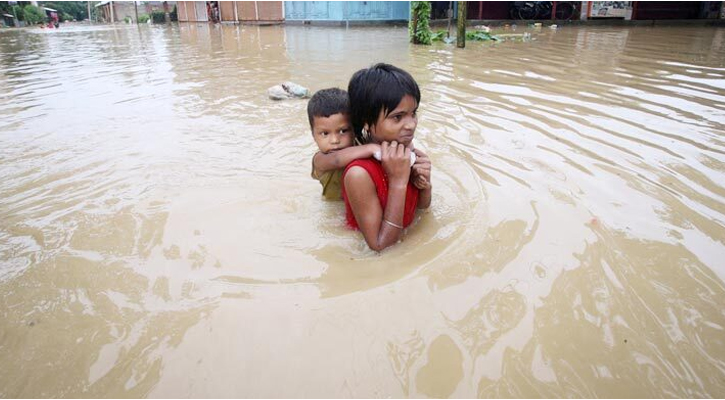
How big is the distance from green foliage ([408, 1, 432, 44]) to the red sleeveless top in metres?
9.59

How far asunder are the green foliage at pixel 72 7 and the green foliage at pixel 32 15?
16.0 metres

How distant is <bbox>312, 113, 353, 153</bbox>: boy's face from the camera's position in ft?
7.11

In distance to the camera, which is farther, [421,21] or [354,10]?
A: [354,10]

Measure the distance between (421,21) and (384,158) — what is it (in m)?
10.0

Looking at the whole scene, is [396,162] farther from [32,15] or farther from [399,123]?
[32,15]

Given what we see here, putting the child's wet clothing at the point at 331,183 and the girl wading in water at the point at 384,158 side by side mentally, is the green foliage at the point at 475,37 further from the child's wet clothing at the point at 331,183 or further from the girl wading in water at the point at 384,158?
the girl wading in water at the point at 384,158

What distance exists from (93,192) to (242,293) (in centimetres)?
169

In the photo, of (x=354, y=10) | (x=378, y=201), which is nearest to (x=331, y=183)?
(x=378, y=201)

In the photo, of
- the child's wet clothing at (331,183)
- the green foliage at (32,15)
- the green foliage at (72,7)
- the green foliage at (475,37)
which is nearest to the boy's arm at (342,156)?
the child's wet clothing at (331,183)

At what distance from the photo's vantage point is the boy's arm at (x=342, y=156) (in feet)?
6.65

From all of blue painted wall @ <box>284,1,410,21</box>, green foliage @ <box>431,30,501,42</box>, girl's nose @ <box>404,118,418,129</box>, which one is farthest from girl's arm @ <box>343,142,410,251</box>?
blue painted wall @ <box>284,1,410,21</box>

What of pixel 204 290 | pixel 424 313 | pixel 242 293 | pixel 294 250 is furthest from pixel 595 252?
pixel 204 290

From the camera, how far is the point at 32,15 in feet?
116

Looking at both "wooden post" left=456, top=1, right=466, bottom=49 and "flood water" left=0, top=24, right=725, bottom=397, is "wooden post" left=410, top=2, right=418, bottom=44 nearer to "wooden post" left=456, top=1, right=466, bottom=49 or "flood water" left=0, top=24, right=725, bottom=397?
"wooden post" left=456, top=1, right=466, bottom=49
